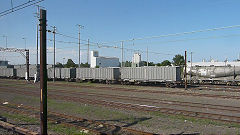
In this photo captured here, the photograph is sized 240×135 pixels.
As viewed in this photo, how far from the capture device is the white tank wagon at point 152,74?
1029 inches

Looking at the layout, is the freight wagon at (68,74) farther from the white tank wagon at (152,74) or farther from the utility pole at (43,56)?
the utility pole at (43,56)

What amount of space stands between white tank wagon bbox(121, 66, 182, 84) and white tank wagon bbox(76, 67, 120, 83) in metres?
1.46

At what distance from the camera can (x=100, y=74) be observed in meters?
35.3

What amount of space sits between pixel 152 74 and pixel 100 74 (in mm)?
10891

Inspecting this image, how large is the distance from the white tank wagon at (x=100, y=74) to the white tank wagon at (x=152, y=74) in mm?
1461

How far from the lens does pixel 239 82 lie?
28406 mm

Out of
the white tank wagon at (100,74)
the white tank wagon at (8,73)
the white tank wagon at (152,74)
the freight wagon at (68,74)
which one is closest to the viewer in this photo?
the white tank wagon at (152,74)

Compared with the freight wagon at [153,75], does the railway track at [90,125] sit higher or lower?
lower

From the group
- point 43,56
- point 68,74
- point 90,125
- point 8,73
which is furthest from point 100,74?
point 8,73

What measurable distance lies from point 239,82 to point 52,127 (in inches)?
1134

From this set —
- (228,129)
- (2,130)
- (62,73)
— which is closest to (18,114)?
(2,130)

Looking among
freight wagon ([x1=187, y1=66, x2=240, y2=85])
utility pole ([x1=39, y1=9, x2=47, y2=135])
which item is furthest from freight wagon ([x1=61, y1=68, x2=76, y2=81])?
utility pole ([x1=39, y1=9, x2=47, y2=135])

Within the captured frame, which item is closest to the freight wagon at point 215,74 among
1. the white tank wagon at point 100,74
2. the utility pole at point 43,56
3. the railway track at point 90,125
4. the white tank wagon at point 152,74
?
the white tank wagon at point 152,74

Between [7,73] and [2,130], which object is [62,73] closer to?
[7,73]
